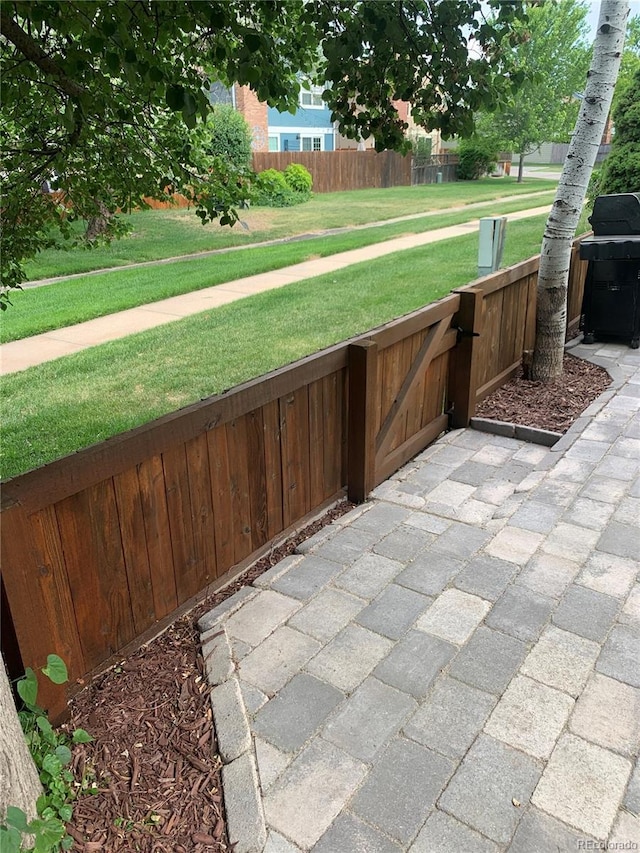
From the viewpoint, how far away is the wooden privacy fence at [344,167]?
29225mm

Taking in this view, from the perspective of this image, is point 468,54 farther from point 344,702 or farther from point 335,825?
point 335,825

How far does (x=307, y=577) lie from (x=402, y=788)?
155 centimetres

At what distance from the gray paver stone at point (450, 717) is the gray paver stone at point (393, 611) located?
43 centimetres

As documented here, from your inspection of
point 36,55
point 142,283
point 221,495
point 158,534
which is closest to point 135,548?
point 158,534

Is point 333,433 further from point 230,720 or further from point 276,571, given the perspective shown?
point 230,720

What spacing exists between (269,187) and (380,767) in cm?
343

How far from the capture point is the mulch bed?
2.39m

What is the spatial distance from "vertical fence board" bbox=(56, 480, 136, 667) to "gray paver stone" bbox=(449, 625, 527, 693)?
1587 mm

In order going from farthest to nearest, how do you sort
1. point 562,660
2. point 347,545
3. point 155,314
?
1. point 155,314
2. point 347,545
3. point 562,660

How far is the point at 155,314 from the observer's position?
10297mm

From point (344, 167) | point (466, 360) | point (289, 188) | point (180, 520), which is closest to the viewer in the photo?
point (180, 520)

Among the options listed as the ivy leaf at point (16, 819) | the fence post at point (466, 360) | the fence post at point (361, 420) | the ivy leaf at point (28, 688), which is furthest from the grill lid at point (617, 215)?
the ivy leaf at point (16, 819)

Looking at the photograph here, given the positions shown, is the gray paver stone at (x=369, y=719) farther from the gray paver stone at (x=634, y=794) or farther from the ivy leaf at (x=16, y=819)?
the ivy leaf at (x=16, y=819)

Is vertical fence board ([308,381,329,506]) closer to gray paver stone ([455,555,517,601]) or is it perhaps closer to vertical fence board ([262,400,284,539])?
vertical fence board ([262,400,284,539])
